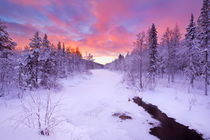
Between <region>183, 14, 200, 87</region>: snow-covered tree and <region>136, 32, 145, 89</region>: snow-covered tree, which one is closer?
<region>136, 32, 145, 89</region>: snow-covered tree

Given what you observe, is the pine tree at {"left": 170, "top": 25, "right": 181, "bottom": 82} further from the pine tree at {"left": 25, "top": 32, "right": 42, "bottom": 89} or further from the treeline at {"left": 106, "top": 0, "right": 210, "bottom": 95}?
the pine tree at {"left": 25, "top": 32, "right": 42, "bottom": 89}

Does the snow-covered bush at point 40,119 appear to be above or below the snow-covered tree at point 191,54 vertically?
below

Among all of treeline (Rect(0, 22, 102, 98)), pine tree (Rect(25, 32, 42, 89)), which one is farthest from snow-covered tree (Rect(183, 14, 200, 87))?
pine tree (Rect(25, 32, 42, 89))

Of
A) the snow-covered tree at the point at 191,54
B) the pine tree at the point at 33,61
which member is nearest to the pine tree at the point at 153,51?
the snow-covered tree at the point at 191,54

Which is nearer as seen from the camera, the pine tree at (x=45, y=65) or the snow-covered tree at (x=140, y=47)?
the pine tree at (x=45, y=65)

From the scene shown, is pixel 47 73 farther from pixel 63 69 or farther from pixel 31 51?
pixel 63 69

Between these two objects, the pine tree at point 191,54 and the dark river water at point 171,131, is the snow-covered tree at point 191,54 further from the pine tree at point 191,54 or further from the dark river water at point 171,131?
the dark river water at point 171,131

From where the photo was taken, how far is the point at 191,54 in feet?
52.4

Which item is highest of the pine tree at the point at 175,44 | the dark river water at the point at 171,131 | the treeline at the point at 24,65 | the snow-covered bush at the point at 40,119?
the pine tree at the point at 175,44

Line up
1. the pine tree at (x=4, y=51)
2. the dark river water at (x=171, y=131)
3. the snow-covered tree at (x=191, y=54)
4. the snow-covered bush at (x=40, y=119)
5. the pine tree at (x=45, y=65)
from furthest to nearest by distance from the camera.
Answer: the snow-covered tree at (x=191, y=54) → the pine tree at (x=45, y=65) → the pine tree at (x=4, y=51) → the dark river water at (x=171, y=131) → the snow-covered bush at (x=40, y=119)

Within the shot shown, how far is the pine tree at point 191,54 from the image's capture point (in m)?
15.7

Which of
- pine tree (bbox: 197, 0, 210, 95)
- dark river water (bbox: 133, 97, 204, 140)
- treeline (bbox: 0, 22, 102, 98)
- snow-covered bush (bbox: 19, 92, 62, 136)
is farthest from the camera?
pine tree (bbox: 197, 0, 210, 95)

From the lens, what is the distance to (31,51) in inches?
471

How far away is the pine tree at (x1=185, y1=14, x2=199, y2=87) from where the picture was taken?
15.7 meters
